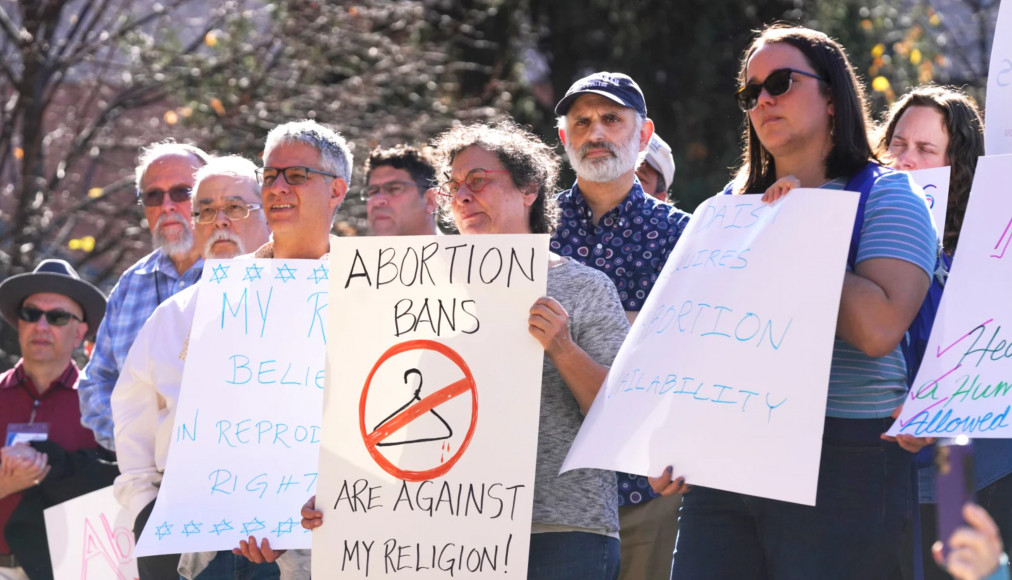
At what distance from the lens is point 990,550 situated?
1.26 meters

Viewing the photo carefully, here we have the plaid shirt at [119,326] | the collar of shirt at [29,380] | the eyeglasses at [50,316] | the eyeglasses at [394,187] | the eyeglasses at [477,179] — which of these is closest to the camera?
the eyeglasses at [477,179]

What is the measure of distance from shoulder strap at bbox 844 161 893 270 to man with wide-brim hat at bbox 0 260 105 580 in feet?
11.8

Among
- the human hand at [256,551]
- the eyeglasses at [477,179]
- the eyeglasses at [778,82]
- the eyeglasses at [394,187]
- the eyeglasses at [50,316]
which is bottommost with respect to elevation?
the human hand at [256,551]

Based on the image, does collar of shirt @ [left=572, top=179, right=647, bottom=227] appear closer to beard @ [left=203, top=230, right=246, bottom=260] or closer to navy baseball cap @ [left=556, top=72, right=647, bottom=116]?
navy baseball cap @ [left=556, top=72, right=647, bottom=116]

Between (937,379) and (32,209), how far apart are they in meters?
7.64

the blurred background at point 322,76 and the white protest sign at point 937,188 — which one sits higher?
the blurred background at point 322,76

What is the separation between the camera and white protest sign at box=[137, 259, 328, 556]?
140 inches

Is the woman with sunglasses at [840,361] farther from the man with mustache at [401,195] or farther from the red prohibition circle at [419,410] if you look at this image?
the man with mustache at [401,195]

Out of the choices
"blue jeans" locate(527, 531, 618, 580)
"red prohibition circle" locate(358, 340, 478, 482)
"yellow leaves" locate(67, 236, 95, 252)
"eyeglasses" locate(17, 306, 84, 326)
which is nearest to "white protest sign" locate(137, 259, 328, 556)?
"red prohibition circle" locate(358, 340, 478, 482)

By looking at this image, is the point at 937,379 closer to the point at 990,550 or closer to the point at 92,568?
the point at 990,550

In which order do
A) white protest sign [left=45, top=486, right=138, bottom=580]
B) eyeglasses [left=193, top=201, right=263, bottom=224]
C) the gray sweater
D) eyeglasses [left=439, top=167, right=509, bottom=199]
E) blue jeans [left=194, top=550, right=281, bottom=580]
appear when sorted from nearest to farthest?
the gray sweater, eyeglasses [left=439, top=167, right=509, bottom=199], blue jeans [left=194, top=550, right=281, bottom=580], eyeglasses [left=193, top=201, right=263, bottom=224], white protest sign [left=45, top=486, right=138, bottom=580]

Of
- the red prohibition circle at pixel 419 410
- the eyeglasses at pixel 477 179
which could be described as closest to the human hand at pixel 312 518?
the red prohibition circle at pixel 419 410

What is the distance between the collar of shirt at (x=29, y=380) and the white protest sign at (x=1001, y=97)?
3909 millimetres

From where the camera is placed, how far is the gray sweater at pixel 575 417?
9.96 feet
